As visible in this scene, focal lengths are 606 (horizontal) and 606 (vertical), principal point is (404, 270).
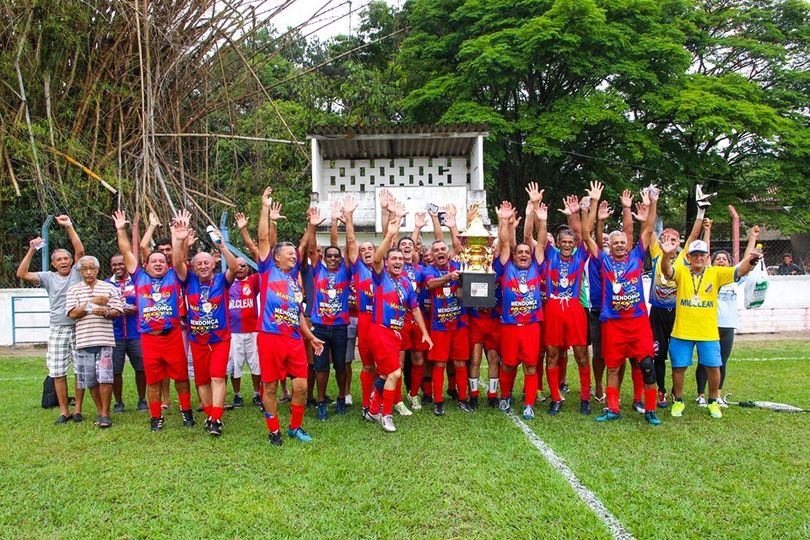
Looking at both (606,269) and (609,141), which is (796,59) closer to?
(609,141)

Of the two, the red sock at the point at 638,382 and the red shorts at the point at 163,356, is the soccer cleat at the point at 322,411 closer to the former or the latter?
the red shorts at the point at 163,356

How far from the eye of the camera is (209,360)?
599cm

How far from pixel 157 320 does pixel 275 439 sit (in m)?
1.66

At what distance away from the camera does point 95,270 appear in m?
6.35

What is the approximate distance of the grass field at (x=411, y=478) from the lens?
3.76m

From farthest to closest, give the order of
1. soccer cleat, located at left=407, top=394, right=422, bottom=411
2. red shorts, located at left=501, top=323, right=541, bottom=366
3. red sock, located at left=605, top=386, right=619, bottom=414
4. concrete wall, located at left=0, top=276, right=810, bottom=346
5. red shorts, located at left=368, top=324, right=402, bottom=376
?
concrete wall, located at left=0, top=276, right=810, bottom=346
soccer cleat, located at left=407, top=394, right=422, bottom=411
red shorts, located at left=501, top=323, right=541, bottom=366
red sock, located at left=605, top=386, right=619, bottom=414
red shorts, located at left=368, top=324, right=402, bottom=376

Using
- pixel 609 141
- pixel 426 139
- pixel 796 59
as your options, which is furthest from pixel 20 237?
pixel 796 59

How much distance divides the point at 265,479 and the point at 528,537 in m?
2.02

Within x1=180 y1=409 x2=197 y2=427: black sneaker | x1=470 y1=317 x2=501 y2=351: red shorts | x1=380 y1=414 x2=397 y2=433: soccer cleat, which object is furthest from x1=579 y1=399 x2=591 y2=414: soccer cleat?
x1=180 y1=409 x2=197 y2=427: black sneaker

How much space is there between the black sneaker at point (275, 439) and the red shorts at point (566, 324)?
2.96 meters

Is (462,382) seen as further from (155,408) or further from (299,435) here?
(155,408)

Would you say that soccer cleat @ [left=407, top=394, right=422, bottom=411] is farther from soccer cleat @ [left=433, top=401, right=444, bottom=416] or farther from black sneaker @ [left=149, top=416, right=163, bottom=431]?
black sneaker @ [left=149, top=416, right=163, bottom=431]

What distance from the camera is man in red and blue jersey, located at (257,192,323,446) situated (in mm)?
5480

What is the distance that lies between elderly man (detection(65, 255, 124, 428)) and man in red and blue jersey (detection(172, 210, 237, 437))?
101 cm
